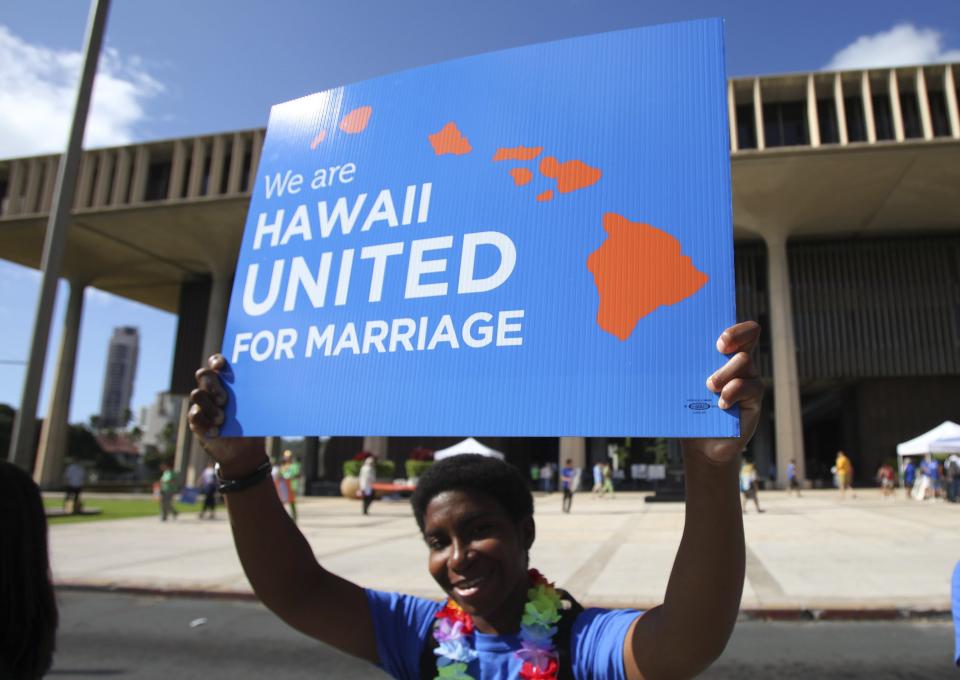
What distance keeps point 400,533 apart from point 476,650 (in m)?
12.9

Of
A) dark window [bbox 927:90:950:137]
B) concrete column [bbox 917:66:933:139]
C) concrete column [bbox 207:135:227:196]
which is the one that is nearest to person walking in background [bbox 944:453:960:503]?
concrete column [bbox 917:66:933:139]

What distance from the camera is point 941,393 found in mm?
33000

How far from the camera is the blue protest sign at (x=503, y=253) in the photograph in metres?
1.43

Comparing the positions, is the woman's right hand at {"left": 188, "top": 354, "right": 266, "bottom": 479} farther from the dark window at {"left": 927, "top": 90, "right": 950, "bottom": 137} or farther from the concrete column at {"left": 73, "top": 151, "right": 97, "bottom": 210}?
the concrete column at {"left": 73, "top": 151, "right": 97, "bottom": 210}

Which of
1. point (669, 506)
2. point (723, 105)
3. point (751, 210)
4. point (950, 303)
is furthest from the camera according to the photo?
point (950, 303)

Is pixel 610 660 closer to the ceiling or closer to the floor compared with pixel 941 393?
closer to the floor

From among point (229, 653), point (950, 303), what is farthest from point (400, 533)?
point (950, 303)

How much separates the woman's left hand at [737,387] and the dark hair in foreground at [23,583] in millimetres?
1584

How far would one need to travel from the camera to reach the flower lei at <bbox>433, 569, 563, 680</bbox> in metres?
1.45

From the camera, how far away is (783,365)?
28.8m

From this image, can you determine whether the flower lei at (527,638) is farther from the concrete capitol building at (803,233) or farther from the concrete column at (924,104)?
the concrete column at (924,104)

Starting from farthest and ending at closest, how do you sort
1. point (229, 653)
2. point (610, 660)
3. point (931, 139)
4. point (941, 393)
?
1. point (941, 393)
2. point (931, 139)
3. point (229, 653)
4. point (610, 660)

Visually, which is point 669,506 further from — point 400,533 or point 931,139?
point 931,139

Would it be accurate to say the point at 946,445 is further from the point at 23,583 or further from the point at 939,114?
the point at 23,583
